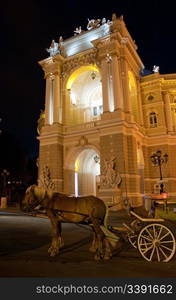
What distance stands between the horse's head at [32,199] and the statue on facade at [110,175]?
1563 cm

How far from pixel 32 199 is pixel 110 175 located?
16.1m

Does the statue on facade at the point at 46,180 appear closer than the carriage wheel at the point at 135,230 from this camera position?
No

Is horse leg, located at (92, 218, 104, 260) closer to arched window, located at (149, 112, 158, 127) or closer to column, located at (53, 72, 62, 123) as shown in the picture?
column, located at (53, 72, 62, 123)

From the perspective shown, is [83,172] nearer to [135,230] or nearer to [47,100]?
[47,100]

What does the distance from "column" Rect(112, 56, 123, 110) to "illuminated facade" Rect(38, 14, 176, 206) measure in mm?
103

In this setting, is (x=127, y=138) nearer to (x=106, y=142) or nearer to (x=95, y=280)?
(x=106, y=142)

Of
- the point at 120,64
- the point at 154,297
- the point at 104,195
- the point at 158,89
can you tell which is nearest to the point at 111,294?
the point at 154,297

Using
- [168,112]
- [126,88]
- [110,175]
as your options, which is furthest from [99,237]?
[168,112]

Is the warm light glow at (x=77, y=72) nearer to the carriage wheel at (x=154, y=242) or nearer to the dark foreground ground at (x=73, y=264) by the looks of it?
the dark foreground ground at (x=73, y=264)

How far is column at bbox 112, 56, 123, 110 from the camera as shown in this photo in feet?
75.3

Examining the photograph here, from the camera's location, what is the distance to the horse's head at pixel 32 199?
18.4 ft

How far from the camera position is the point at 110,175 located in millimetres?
21266

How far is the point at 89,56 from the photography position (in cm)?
2716

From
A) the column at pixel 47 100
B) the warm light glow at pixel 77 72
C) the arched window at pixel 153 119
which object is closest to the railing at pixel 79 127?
the column at pixel 47 100
